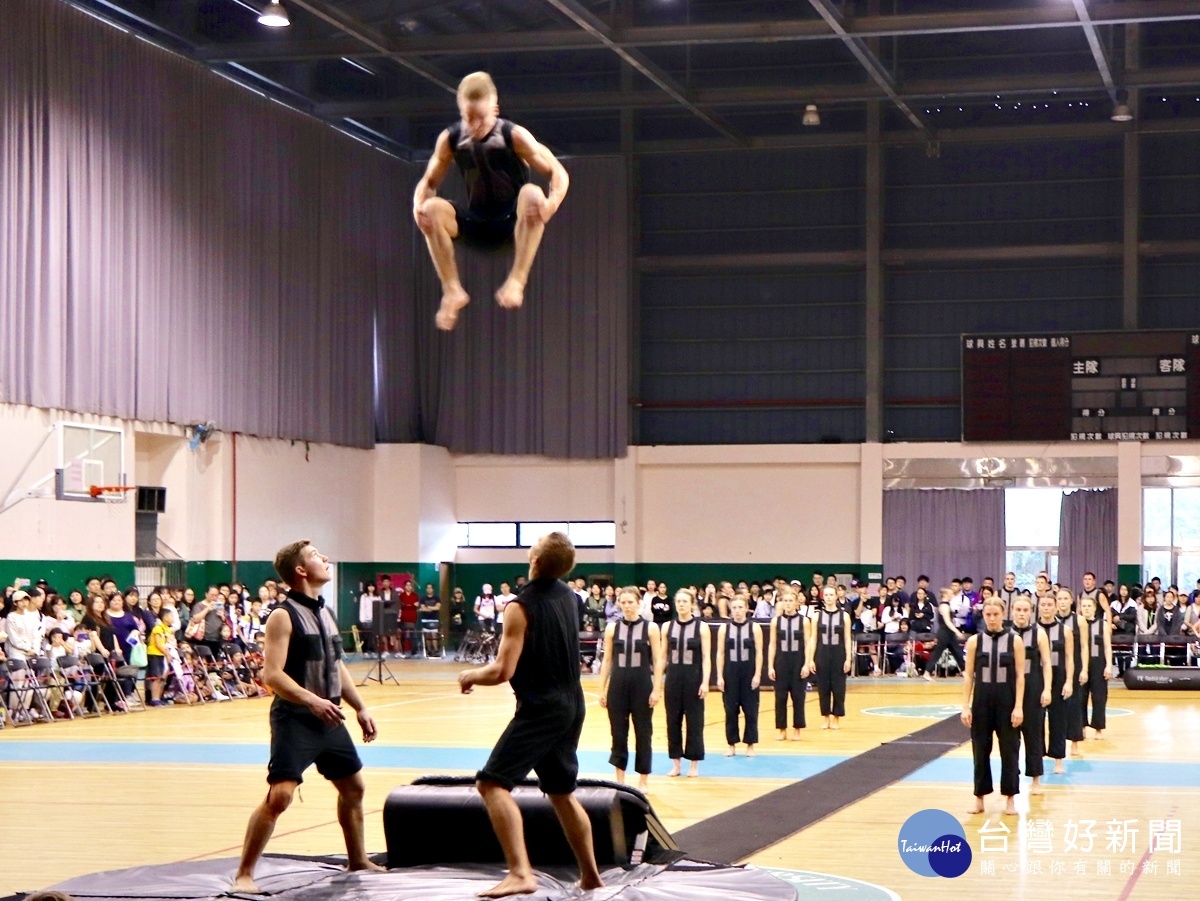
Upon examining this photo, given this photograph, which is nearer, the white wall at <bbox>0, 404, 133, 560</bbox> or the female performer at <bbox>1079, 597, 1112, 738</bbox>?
the female performer at <bbox>1079, 597, 1112, 738</bbox>

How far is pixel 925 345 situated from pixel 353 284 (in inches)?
511

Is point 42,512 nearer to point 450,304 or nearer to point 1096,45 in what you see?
point 1096,45

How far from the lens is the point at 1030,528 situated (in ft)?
118

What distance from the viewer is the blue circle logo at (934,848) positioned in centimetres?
1059

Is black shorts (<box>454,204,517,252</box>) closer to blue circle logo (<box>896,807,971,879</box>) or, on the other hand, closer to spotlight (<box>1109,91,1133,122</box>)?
blue circle logo (<box>896,807,971,879</box>)

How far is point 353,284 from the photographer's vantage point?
34.6 meters

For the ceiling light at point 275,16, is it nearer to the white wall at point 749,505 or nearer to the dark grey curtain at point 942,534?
the white wall at point 749,505

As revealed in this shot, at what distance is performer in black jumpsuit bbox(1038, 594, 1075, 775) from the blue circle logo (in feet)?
12.7

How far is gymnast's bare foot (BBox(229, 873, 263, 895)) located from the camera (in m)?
8.86

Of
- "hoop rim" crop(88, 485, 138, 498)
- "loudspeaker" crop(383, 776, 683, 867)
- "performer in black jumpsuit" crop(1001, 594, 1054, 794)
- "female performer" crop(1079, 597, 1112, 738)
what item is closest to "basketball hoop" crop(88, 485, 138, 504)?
"hoop rim" crop(88, 485, 138, 498)

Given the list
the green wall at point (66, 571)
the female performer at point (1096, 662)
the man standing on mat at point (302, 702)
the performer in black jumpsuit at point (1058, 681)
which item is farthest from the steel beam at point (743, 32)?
the man standing on mat at point (302, 702)

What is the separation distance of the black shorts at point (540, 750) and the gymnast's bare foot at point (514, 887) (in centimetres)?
49

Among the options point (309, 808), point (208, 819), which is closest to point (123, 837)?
point (208, 819)

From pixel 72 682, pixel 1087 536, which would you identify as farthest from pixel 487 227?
pixel 1087 536
